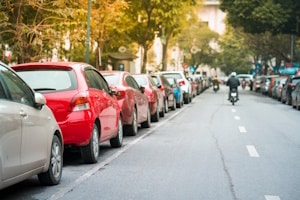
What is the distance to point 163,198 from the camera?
734 cm

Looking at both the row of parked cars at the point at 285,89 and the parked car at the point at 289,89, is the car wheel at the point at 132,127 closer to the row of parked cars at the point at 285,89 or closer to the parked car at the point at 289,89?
the row of parked cars at the point at 285,89

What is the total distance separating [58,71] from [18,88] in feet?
9.73

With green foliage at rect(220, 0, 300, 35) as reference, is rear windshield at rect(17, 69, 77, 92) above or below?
below

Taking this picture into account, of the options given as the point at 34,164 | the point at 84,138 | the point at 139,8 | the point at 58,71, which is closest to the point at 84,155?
the point at 84,138

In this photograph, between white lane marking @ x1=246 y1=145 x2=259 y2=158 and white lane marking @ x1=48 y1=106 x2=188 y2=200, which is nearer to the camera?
white lane marking @ x1=48 y1=106 x2=188 y2=200

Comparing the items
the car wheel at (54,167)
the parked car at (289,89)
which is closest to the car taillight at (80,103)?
the car wheel at (54,167)

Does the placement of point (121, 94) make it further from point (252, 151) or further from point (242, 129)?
point (242, 129)

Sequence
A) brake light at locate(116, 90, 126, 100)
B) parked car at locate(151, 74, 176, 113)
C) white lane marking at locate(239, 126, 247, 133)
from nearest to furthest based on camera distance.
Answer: brake light at locate(116, 90, 126, 100) < white lane marking at locate(239, 126, 247, 133) < parked car at locate(151, 74, 176, 113)

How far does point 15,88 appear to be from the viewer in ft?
23.1

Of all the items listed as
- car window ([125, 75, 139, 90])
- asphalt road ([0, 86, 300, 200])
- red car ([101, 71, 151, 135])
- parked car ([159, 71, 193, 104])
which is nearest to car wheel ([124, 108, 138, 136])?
red car ([101, 71, 151, 135])

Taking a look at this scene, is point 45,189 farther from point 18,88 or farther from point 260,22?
point 260,22

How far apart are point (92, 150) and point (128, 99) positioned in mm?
4339

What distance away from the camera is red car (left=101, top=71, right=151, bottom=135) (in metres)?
14.1

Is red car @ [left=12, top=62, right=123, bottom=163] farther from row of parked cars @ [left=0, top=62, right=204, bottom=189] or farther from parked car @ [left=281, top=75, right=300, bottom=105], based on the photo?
parked car @ [left=281, top=75, right=300, bottom=105]
